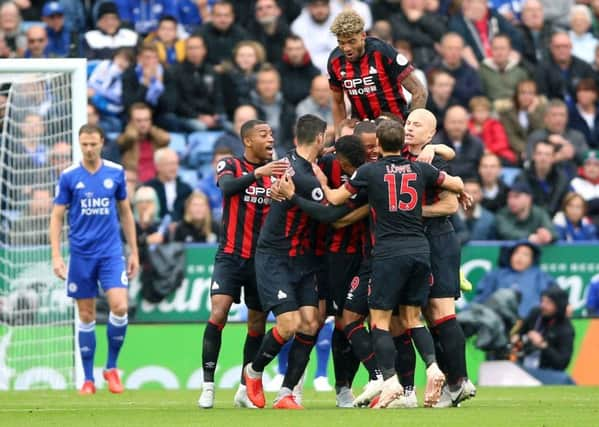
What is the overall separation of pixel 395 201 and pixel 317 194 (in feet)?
2.39

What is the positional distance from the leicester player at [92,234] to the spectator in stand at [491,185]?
19.2 ft

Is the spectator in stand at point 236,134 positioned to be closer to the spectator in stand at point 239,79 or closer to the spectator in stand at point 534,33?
the spectator in stand at point 239,79

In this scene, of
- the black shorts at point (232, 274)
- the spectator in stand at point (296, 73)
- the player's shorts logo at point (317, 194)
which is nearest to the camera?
the player's shorts logo at point (317, 194)

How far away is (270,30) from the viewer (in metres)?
21.6

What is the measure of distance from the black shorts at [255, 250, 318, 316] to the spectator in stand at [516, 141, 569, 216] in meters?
8.02

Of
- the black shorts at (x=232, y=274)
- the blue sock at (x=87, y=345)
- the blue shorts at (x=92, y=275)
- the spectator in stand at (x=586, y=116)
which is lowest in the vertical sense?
the blue sock at (x=87, y=345)

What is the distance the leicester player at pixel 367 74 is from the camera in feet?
42.6

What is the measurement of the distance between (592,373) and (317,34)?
21.5 feet

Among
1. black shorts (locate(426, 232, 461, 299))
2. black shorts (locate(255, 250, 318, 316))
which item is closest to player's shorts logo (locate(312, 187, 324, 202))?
black shorts (locate(255, 250, 318, 316))

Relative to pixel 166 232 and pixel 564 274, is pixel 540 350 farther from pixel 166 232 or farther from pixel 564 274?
pixel 166 232

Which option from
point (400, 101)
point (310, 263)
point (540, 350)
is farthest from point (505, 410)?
point (540, 350)

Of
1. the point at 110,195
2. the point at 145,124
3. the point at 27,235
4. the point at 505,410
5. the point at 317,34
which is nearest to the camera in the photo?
the point at 505,410

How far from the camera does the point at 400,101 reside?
43.9 feet

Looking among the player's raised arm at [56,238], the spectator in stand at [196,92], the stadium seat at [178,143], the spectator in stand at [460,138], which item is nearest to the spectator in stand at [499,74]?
the spectator in stand at [460,138]
